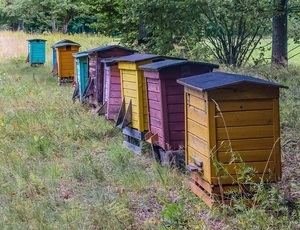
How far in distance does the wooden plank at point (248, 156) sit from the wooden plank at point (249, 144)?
32 mm

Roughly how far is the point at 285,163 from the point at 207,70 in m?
1.33

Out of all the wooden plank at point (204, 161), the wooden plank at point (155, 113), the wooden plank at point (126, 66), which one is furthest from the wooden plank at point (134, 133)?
the wooden plank at point (204, 161)

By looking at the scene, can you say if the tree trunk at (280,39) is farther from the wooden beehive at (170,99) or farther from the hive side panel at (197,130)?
the hive side panel at (197,130)

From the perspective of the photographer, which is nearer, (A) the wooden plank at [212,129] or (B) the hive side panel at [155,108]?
(A) the wooden plank at [212,129]

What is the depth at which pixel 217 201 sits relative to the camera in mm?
4059

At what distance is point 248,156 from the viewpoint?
13.5 feet

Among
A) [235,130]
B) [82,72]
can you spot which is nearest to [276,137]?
[235,130]

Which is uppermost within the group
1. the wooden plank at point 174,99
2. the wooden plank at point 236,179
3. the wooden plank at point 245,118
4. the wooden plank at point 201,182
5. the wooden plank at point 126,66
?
the wooden plank at point 126,66

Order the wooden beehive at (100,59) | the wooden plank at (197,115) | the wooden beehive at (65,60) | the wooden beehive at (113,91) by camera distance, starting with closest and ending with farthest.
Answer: the wooden plank at (197,115)
the wooden beehive at (113,91)
the wooden beehive at (100,59)
the wooden beehive at (65,60)

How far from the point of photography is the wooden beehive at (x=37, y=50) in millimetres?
18203

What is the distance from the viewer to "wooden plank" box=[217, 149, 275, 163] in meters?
4.04

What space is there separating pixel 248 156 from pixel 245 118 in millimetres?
313

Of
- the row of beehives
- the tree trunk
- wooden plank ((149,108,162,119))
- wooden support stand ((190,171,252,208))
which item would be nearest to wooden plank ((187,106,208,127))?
the row of beehives

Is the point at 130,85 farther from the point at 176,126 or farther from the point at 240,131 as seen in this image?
the point at 240,131
